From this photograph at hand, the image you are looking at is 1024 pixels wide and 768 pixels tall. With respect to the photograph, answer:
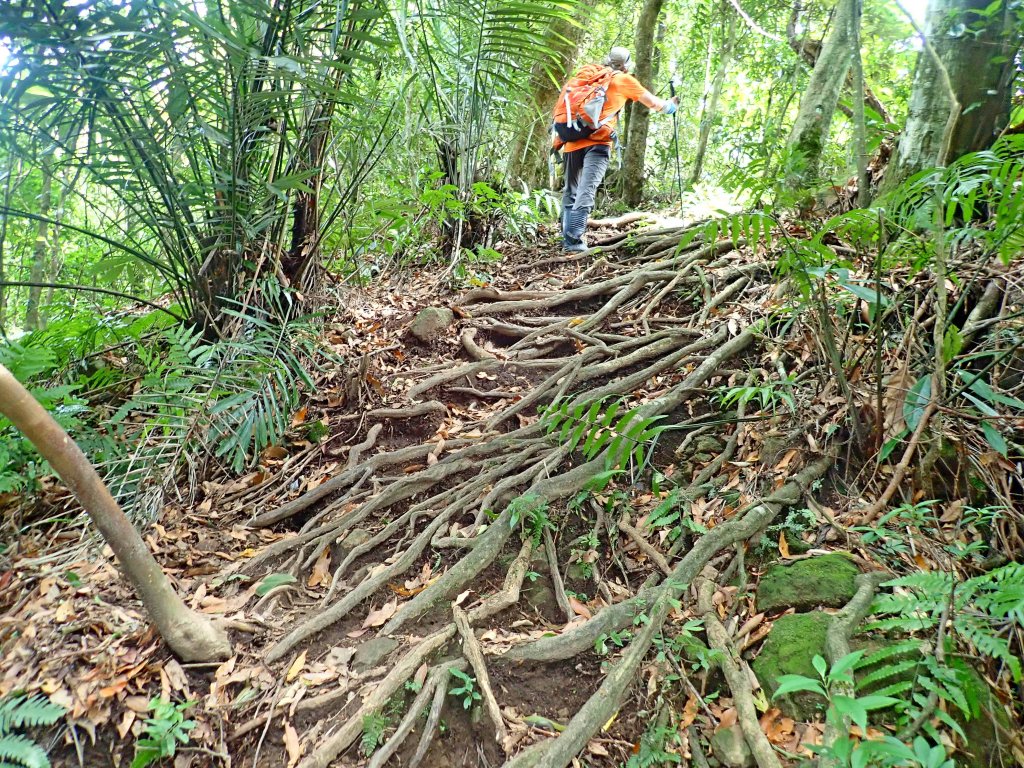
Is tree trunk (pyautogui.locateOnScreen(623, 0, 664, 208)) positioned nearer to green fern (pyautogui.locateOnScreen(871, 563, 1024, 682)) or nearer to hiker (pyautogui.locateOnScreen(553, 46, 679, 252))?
hiker (pyautogui.locateOnScreen(553, 46, 679, 252))

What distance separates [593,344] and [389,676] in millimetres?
2351

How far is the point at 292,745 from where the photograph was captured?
186cm

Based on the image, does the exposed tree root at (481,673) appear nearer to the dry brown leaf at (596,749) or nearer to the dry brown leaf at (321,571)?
the dry brown leaf at (596,749)

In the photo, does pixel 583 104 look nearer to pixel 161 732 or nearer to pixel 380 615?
pixel 380 615

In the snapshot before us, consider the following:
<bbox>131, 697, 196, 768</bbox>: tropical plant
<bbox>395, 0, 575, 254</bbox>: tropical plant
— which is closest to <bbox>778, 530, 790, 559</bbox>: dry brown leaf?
<bbox>131, 697, 196, 768</bbox>: tropical plant

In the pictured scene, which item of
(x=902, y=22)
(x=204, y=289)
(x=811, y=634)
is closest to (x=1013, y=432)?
(x=811, y=634)

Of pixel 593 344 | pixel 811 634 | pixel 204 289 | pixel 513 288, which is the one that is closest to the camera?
pixel 811 634

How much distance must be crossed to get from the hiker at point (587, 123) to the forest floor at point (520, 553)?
1.97m

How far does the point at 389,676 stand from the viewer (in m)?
1.98

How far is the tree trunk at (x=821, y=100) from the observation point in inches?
186

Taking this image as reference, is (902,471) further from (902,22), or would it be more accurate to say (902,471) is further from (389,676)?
(902,22)

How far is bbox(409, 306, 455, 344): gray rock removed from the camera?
13.3ft

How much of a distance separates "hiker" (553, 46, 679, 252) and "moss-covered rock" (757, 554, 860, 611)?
3623 millimetres

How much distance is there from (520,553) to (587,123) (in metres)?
3.79
